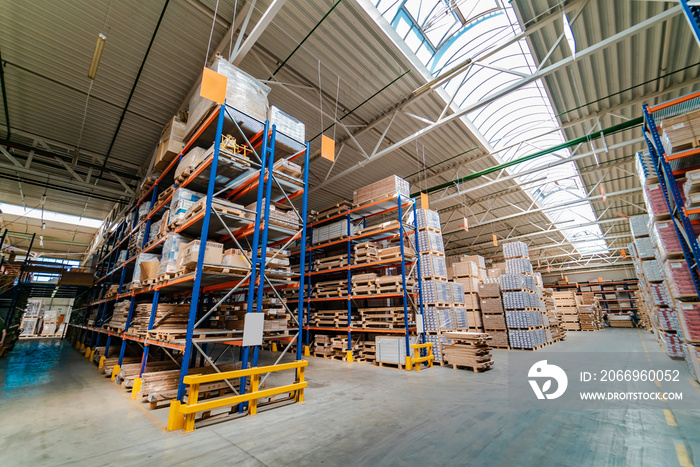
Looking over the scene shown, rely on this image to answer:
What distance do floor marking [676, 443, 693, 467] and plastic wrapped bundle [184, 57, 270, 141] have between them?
805cm

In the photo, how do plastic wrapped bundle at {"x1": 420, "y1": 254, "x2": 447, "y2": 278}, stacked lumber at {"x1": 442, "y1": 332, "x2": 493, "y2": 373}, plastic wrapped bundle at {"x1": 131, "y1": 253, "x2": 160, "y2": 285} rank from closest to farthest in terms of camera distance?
plastic wrapped bundle at {"x1": 131, "y1": 253, "x2": 160, "y2": 285}, stacked lumber at {"x1": 442, "y1": 332, "x2": 493, "y2": 373}, plastic wrapped bundle at {"x1": 420, "y1": 254, "x2": 447, "y2": 278}

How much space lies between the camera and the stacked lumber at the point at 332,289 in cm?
1093

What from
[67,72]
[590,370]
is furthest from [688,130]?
[67,72]

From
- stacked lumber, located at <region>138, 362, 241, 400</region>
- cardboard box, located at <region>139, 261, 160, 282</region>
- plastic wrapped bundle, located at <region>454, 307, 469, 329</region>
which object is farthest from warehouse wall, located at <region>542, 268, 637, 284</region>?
cardboard box, located at <region>139, 261, 160, 282</region>

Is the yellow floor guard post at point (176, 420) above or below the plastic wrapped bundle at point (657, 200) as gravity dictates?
below

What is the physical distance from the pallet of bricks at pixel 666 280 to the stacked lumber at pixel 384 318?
20.6ft

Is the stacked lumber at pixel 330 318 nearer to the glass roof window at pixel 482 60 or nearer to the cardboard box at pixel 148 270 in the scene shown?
the cardboard box at pixel 148 270

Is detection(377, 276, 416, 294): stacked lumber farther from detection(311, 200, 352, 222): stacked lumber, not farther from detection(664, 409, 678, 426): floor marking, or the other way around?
detection(664, 409, 678, 426): floor marking

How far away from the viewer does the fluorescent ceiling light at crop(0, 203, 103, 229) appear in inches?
659

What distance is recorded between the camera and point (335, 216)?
11.7 m

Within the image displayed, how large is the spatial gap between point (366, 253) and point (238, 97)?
635 centimetres

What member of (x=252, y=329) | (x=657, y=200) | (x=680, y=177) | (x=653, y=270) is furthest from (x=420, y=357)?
(x=653, y=270)

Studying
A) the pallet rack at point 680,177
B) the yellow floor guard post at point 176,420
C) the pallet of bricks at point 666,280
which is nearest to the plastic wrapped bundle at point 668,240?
the pallet of bricks at point 666,280

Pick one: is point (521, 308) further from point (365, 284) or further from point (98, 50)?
point (98, 50)
